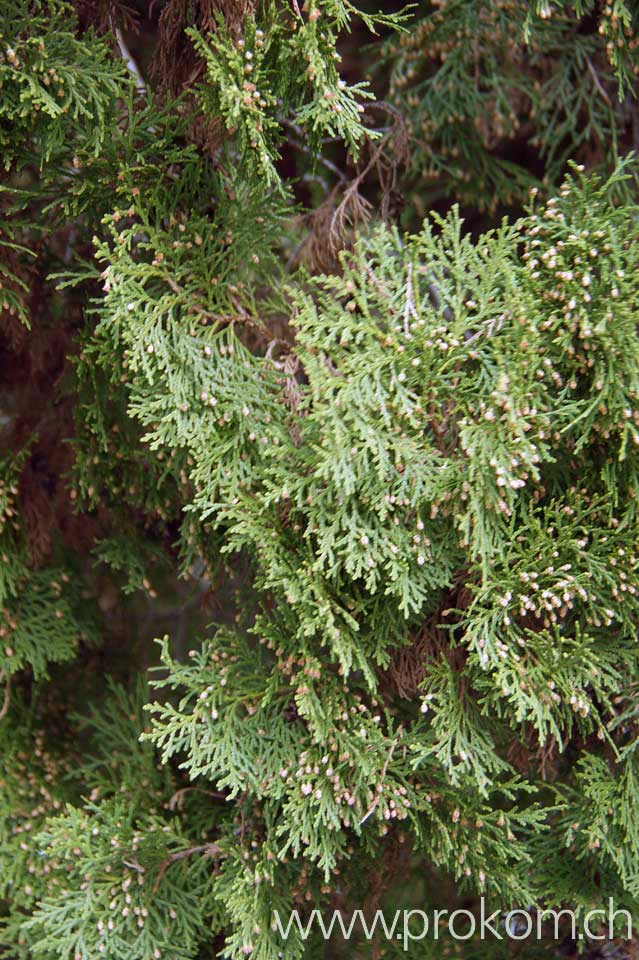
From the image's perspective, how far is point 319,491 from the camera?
165 cm

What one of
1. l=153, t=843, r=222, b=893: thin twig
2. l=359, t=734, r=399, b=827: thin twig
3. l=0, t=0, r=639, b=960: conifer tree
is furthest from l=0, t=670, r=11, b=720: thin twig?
l=359, t=734, r=399, b=827: thin twig

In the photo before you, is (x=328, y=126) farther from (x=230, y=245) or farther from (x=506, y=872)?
(x=506, y=872)

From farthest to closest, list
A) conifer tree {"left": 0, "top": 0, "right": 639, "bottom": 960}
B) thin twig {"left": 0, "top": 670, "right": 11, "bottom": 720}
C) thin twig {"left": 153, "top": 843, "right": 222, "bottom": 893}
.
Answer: thin twig {"left": 0, "top": 670, "right": 11, "bottom": 720}, thin twig {"left": 153, "top": 843, "right": 222, "bottom": 893}, conifer tree {"left": 0, "top": 0, "right": 639, "bottom": 960}


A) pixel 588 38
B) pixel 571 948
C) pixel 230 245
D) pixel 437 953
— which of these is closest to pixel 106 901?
pixel 437 953

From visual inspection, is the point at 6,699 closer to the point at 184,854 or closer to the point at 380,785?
the point at 184,854

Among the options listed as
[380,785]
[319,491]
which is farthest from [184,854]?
[319,491]

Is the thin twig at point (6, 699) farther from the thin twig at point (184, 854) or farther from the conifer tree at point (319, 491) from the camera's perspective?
the thin twig at point (184, 854)

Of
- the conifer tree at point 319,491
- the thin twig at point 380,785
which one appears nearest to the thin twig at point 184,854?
the conifer tree at point 319,491

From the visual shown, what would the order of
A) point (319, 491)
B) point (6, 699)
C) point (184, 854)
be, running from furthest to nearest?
point (6, 699), point (184, 854), point (319, 491)

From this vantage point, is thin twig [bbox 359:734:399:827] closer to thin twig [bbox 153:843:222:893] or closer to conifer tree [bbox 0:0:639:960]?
conifer tree [bbox 0:0:639:960]

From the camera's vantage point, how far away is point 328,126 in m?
1.64

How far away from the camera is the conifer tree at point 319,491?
1.63 metres

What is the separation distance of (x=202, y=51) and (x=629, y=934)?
7.12 ft

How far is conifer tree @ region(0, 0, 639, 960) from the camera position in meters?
1.63
